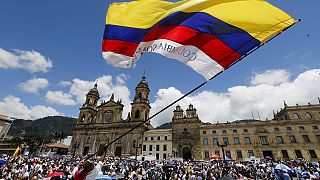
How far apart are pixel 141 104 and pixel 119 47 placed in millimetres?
44435

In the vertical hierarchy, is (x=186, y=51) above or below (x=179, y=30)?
below

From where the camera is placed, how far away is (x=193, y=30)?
4.18 meters

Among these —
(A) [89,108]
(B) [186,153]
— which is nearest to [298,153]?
(B) [186,153]

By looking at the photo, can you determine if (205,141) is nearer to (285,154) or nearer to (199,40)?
(285,154)

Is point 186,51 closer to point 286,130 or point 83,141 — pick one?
point 286,130

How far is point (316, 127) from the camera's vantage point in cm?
3506

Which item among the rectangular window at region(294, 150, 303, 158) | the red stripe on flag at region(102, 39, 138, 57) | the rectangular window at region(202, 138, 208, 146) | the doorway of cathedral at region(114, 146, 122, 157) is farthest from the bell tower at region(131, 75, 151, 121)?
the red stripe on flag at region(102, 39, 138, 57)

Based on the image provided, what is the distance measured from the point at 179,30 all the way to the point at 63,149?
61.2 m

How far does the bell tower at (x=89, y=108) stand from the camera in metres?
53.7

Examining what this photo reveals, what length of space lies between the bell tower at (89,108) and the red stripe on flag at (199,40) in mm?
53280

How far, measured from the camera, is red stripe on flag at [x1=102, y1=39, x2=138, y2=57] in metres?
4.42

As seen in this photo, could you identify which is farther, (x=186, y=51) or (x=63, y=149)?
(x=63, y=149)

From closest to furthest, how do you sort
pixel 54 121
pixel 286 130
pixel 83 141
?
pixel 286 130 < pixel 83 141 < pixel 54 121

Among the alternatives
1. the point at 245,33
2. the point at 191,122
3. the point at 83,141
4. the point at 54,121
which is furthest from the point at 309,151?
the point at 54,121
